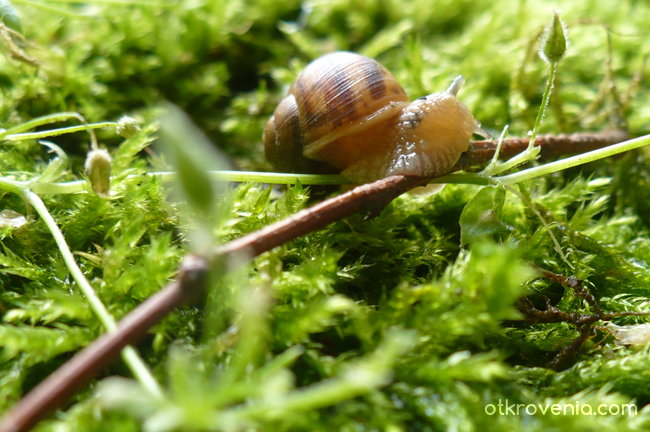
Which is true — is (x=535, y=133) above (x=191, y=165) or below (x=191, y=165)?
below

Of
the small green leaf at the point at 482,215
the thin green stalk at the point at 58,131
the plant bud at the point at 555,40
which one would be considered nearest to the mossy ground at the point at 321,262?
the small green leaf at the point at 482,215

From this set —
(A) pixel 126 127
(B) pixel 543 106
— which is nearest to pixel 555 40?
(B) pixel 543 106

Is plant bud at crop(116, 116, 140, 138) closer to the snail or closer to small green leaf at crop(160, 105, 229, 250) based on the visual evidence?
the snail

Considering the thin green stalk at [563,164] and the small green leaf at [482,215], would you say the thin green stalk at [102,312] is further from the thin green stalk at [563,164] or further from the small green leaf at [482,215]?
the thin green stalk at [563,164]

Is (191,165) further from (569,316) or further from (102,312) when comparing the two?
(569,316)

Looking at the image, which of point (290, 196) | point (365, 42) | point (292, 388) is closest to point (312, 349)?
point (292, 388)
